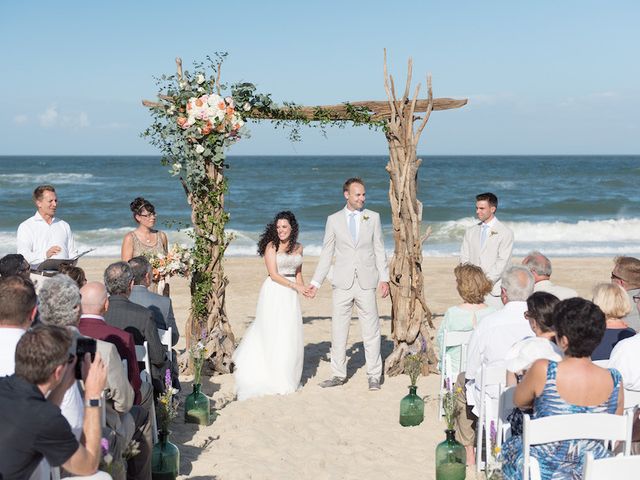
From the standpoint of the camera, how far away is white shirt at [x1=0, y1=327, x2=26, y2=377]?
375 centimetres

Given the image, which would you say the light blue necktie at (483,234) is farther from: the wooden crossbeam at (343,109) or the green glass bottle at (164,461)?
the green glass bottle at (164,461)

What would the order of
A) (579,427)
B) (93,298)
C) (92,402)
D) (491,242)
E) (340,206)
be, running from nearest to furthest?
(92,402) < (579,427) < (93,298) < (491,242) < (340,206)

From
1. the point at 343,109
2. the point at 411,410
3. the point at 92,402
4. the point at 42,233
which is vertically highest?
the point at 343,109

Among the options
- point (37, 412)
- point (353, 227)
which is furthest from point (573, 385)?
point (353, 227)

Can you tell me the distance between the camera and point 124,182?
43.1 metres

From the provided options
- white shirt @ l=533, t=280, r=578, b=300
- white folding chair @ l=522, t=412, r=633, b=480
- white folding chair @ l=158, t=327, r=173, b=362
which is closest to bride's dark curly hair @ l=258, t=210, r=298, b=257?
white folding chair @ l=158, t=327, r=173, b=362

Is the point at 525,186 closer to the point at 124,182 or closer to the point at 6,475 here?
the point at 124,182

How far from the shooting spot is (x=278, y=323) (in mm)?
7199

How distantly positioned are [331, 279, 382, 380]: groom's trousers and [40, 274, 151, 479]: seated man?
2833 mm

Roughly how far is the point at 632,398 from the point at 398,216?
141 inches

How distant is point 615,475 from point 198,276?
5.22m

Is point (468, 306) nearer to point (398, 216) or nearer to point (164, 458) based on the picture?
point (398, 216)

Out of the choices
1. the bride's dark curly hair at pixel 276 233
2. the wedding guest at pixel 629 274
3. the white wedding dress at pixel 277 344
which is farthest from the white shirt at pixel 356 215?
the wedding guest at pixel 629 274

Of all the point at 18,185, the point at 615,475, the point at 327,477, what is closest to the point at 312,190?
the point at 18,185
